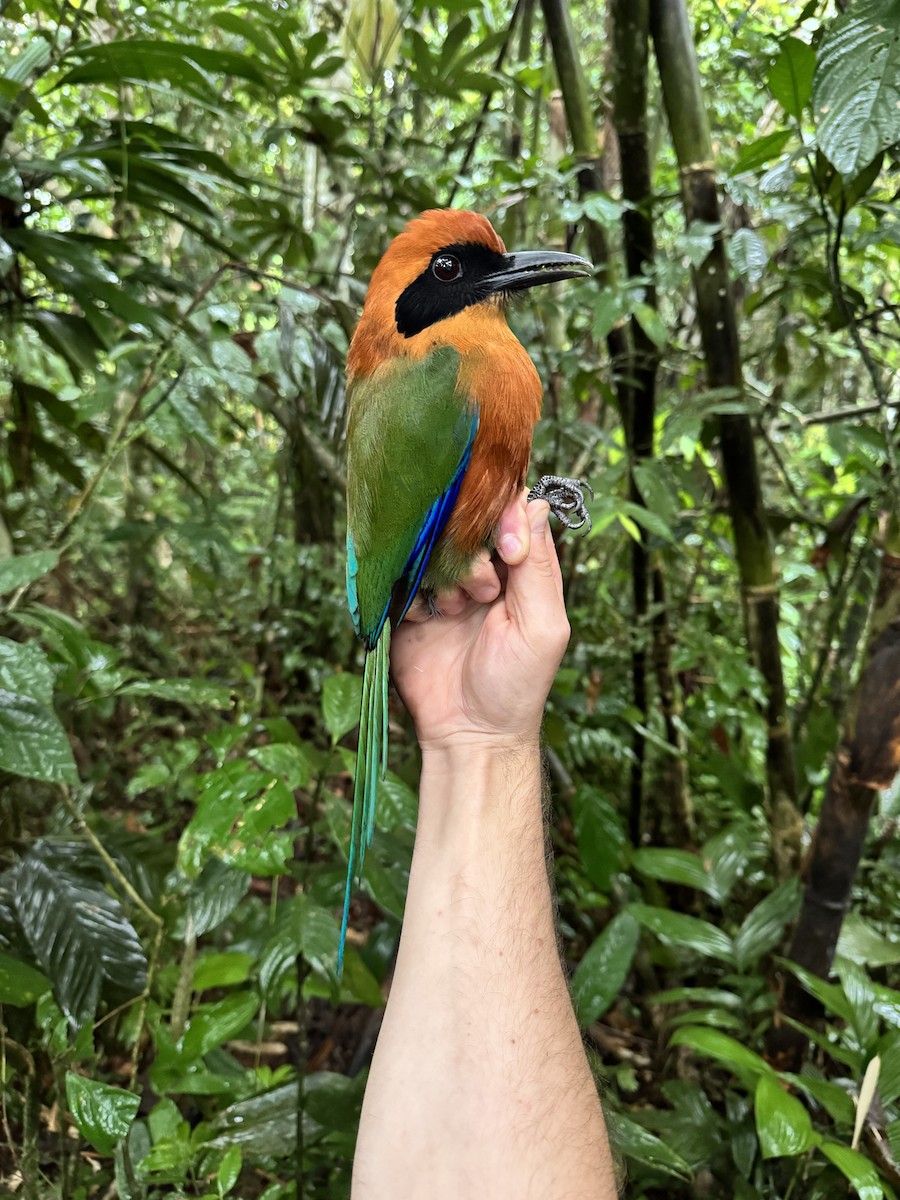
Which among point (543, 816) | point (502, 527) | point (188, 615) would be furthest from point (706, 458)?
point (188, 615)

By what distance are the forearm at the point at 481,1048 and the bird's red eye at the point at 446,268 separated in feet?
3.58

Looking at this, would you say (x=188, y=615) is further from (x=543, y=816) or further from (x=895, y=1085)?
(x=895, y=1085)

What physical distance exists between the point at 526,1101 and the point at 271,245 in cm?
270

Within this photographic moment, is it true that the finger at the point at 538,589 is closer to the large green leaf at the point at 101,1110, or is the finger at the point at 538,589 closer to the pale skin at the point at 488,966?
the pale skin at the point at 488,966

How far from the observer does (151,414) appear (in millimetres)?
1631

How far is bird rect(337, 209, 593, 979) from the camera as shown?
143 cm

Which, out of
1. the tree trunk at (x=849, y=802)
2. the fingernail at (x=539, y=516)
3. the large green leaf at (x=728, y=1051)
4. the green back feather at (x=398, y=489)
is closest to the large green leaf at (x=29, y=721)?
the green back feather at (x=398, y=489)

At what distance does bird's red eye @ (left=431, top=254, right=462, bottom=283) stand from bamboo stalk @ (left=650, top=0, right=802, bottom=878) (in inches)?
24.2

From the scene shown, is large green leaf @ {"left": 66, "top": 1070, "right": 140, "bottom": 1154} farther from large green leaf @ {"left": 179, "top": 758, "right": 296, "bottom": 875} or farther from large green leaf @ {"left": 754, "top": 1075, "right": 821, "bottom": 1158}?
large green leaf @ {"left": 754, "top": 1075, "right": 821, "bottom": 1158}

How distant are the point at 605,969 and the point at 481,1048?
0.70 metres

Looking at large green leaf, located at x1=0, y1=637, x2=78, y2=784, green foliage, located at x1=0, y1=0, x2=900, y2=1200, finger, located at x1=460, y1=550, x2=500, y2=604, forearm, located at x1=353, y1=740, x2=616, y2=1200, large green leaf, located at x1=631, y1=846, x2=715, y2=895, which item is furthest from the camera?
large green leaf, located at x1=631, y1=846, x2=715, y2=895

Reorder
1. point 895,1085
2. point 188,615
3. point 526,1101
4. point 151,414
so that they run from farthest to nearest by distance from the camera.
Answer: point 188,615, point 151,414, point 895,1085, point 526,1101

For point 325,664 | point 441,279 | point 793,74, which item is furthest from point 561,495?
point 325,664

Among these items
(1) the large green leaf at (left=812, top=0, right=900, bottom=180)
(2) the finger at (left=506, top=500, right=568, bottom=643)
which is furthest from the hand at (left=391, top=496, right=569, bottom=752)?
(1) the large green leaf at (left=812, top=0, right=900, bottom=180)
